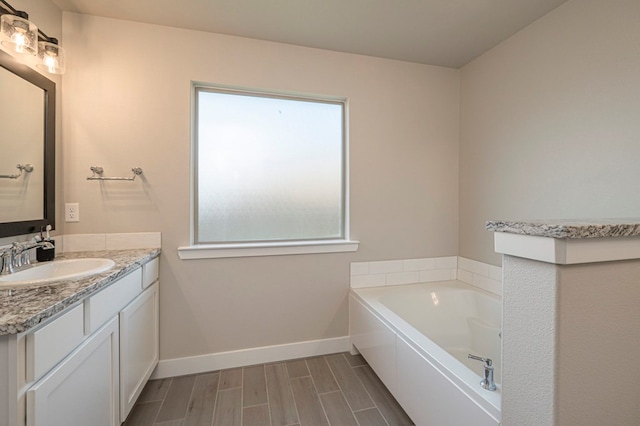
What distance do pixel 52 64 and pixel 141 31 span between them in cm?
61

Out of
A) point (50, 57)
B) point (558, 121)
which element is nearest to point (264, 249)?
point (50, 57)

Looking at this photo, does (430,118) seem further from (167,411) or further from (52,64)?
(167,411)

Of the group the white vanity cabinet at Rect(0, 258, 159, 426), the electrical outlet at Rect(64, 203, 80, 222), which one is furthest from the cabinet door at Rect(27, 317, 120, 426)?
the electrical outlet at Rect(64, 203, 80, 222)

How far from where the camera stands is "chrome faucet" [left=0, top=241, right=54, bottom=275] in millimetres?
1278

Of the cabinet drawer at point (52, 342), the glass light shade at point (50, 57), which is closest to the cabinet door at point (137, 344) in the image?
the cabinet drawer at point (52, 342)

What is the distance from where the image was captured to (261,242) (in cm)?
221

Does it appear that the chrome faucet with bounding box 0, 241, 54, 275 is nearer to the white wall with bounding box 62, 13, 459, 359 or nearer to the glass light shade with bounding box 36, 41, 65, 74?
the white wall with bounding box 62, 13, 459, 359

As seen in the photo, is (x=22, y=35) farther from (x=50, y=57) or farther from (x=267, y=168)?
(x=267, y=168)

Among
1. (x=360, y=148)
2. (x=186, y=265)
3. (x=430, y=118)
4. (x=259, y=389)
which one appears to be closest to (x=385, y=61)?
(x=430, y=118)

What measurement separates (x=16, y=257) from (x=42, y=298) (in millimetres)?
664

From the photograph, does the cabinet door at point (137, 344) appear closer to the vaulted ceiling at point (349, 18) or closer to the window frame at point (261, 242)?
the window frame at point (261, 242)

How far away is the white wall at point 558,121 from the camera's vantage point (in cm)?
145

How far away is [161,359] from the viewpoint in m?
2.00

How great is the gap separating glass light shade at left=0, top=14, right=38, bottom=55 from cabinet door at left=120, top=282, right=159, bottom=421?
56.3 inches
